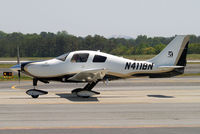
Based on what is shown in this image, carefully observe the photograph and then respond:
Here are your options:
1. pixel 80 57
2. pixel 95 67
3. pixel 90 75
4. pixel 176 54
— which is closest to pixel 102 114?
pixel 90 75

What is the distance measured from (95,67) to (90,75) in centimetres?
62

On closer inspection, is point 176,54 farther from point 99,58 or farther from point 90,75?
point 90,75

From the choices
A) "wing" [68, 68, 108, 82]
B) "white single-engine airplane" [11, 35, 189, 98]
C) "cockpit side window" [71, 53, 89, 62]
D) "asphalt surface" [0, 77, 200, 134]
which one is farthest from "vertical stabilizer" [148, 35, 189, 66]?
"cockpit side window" [71, 53, 89, 62]

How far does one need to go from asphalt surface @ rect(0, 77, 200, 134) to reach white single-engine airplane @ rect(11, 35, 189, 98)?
92 cm

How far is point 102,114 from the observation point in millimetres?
10891

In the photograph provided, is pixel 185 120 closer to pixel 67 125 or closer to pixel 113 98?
pixel 67 125

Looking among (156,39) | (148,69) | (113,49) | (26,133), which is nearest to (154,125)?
(26,133)

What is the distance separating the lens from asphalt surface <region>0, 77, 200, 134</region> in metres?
8.82

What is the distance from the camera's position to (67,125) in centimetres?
927

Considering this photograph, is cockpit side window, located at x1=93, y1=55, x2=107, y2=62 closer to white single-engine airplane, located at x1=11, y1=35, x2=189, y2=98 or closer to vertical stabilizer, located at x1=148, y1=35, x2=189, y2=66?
white single-engine airplane, located at x1=11, y1=35, x2=189, y2=98

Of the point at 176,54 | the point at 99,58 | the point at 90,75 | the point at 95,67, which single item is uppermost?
the point at 176,54

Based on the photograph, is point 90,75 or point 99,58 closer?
point 90,75

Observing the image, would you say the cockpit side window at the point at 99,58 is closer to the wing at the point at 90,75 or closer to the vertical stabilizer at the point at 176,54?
the wing at the point at 90,75

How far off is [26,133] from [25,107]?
160 inches
